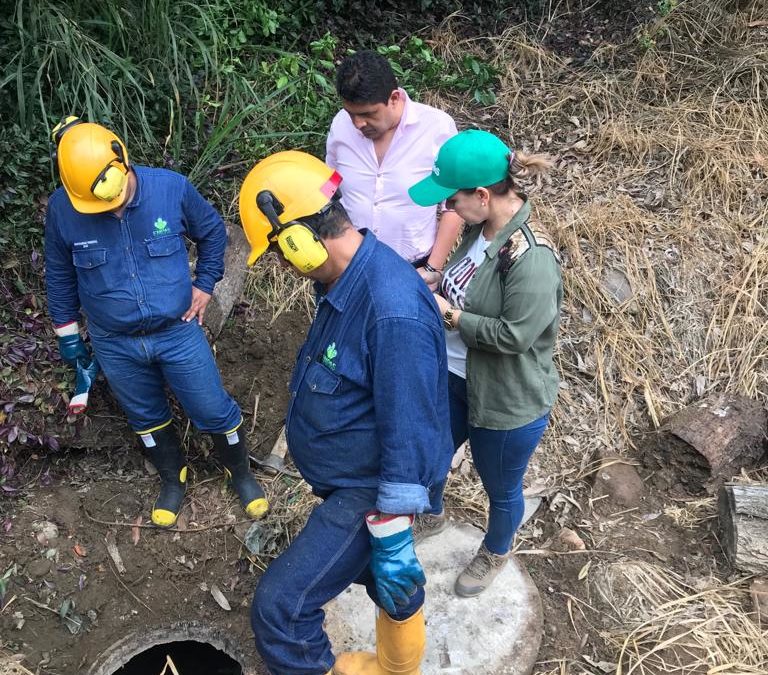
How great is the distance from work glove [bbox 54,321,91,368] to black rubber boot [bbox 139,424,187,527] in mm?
493

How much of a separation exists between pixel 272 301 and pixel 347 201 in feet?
4.96

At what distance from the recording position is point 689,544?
345 cm

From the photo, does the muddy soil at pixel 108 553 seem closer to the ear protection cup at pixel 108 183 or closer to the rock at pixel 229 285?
the rock at pixel 229 285

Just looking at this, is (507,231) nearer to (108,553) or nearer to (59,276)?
(59,276)

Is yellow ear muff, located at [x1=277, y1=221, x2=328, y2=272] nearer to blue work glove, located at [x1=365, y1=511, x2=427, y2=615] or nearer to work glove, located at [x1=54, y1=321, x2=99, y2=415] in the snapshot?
blue work glove, located at [x1=365, y1=511, x2=427, y2=615]

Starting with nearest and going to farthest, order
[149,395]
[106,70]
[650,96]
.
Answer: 1. [149,395]
2. [106,70]
3. [650,96]

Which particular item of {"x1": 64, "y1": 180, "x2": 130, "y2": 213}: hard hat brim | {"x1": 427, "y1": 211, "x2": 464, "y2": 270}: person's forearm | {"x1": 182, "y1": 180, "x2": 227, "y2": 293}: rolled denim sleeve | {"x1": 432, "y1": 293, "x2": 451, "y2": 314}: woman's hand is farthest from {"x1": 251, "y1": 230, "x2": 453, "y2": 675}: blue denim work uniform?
{"x1": 182, "y1": 180, "x2": 227, "y2": 293}: rolled denim sleeve

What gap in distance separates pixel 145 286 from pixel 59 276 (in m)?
0.40

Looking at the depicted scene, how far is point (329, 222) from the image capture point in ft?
6.07

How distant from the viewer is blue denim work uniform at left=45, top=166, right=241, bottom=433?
2.86 meters

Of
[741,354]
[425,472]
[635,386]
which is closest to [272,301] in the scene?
[635,386]

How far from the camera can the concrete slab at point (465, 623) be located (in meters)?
2.87

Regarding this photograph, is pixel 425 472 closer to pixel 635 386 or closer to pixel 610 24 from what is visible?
pixel 635 386

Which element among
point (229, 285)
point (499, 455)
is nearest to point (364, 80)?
point (499, 455)
